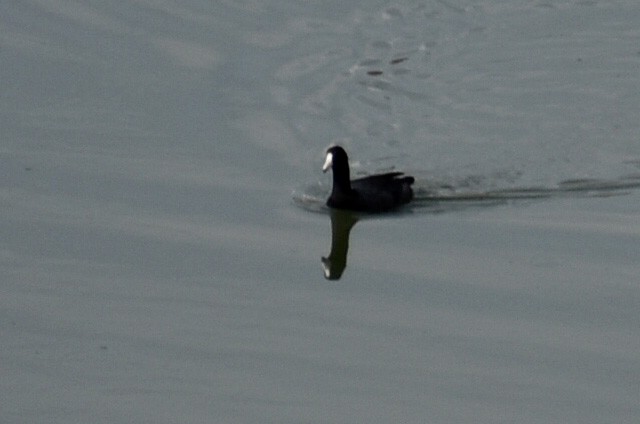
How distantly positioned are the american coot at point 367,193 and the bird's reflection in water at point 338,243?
0.25ft

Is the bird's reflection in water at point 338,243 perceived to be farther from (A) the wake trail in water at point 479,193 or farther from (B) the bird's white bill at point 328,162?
(B) the bird's white bill at point 328,162

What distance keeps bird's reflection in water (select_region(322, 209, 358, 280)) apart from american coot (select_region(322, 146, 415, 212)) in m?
0.07

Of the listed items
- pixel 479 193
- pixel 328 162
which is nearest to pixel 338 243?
pixel 328 162

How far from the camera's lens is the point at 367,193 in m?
14.5

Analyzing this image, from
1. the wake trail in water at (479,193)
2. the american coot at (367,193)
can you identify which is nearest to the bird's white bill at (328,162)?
the american coot at (367,193)

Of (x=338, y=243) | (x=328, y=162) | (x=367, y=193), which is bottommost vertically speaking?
(x=338, y=243)

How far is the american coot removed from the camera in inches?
567

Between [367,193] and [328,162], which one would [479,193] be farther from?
[328,162]

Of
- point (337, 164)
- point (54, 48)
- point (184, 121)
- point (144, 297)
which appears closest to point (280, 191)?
point (337, 164)

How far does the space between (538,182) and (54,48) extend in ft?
17.0

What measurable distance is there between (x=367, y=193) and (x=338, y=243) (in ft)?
2.72

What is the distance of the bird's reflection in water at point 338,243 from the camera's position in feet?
42.9

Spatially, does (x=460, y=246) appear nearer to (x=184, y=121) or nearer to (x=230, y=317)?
(x=230, y=317)

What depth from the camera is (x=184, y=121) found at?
15852 mm
